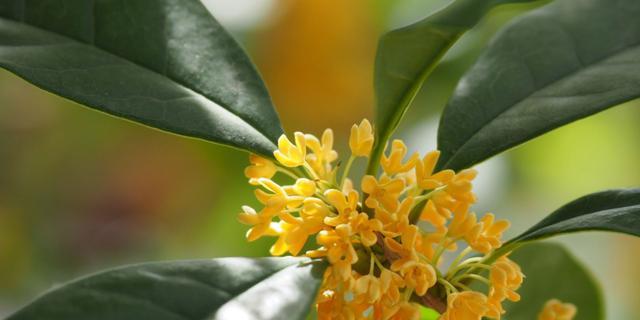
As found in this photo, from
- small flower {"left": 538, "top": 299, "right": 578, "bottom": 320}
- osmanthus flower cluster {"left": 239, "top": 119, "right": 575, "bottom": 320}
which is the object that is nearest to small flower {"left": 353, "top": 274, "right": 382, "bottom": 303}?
osmanthus flower cluster {"left": 239, "top": 119, "right": 575, "bottom": 320}

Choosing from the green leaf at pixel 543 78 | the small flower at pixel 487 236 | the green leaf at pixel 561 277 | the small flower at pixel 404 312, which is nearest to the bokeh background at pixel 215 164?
the green leaf at pixel 561 277

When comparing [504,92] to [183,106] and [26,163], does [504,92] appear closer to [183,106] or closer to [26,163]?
[183,106]

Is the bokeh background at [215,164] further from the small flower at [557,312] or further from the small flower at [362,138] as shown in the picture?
the small flower at [362,138]

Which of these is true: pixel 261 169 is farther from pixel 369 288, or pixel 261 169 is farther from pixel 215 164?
pixel 215 164

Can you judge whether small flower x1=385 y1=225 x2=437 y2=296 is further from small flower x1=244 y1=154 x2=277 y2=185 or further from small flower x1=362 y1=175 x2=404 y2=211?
small flower x1=244 y1=154 x2=277 y2=185

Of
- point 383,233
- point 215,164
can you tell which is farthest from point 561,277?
point 215,164

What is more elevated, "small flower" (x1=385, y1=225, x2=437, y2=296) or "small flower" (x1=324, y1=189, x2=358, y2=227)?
"small flower" (x1=324, y1=189, x2=358, y2=227)

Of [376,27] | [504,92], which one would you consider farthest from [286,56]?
[504,92]
